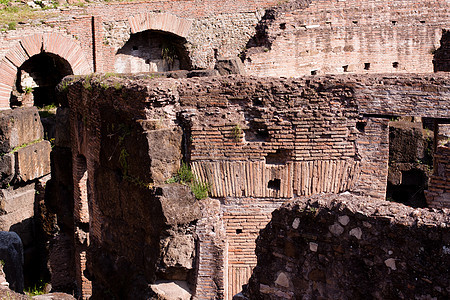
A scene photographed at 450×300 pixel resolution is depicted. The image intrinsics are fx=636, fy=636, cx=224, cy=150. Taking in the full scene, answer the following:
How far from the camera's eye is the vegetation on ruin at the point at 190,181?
6.50 m

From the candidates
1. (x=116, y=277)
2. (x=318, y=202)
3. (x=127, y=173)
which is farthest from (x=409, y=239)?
(x=116, y=277)

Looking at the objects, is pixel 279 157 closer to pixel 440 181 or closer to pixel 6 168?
pixel 440 181

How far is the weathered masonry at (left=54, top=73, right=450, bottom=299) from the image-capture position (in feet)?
20.7

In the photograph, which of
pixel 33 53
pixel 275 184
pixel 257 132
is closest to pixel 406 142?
pixel 275 184

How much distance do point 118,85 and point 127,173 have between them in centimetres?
97

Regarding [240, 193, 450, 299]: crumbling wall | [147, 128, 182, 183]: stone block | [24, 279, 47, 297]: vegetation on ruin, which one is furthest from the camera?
Answer: [24, 279, 47, 297]: vegetation on ruin

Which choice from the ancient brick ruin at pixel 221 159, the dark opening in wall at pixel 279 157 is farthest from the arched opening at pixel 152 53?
the dark opening in wall at pixel 279 157

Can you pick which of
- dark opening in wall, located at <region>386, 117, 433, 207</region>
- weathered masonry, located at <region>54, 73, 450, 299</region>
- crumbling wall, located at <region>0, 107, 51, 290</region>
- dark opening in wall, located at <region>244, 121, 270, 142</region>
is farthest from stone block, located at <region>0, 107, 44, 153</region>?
dark opening in wall, located at <region>386, 117, 433, 207</region>

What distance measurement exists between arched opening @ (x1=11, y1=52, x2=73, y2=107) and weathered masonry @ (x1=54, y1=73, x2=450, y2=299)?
1034 centimetres

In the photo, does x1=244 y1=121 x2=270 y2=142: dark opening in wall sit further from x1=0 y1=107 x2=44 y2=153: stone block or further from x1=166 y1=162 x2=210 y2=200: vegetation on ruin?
x1=0 y1=107 x2=44 y2=153: stone block

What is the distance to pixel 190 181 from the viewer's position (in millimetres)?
6531

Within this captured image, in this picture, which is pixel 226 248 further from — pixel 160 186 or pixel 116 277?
pixel 116 277

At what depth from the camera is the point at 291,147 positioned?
6406mm

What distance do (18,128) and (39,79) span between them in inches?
239
